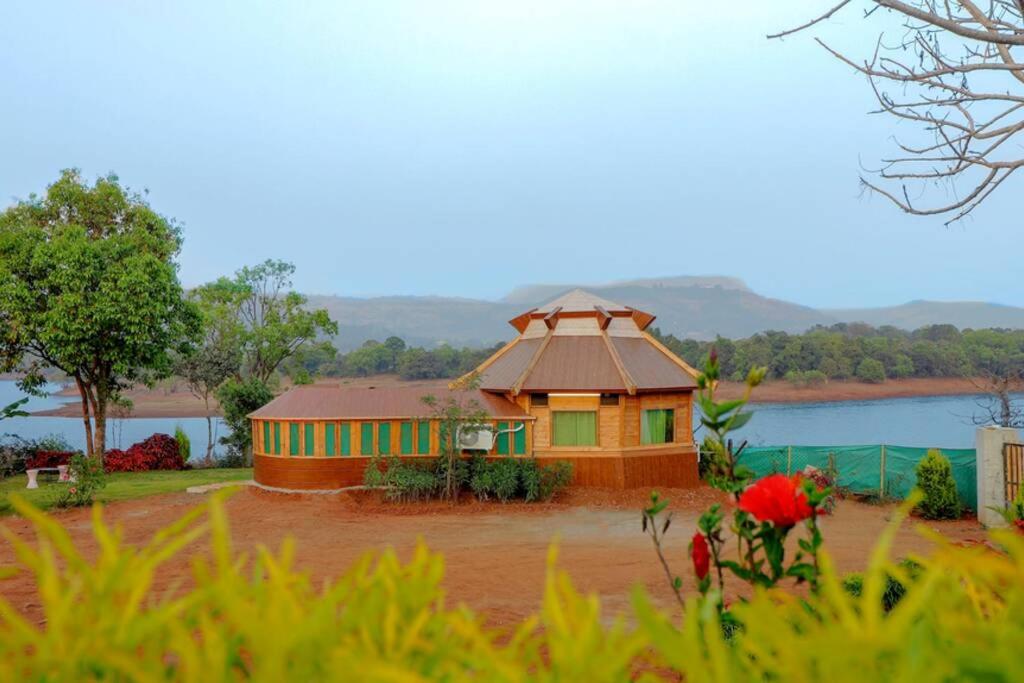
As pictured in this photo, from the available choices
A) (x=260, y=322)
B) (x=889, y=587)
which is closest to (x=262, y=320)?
(x=260, y=322)

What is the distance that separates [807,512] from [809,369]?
3497cm

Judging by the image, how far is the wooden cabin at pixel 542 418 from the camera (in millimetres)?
16047

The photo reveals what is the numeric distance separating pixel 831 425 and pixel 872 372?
7.09m

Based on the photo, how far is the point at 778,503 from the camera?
7.38 feet

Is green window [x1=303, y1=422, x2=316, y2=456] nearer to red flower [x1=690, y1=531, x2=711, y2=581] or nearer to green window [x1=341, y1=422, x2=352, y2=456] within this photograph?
green window [x1=341, y1=422, x2=352, y2=456]

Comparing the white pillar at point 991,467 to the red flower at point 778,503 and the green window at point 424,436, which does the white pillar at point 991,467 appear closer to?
the green window at point 424,436

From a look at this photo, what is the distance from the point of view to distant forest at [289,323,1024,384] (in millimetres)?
34250

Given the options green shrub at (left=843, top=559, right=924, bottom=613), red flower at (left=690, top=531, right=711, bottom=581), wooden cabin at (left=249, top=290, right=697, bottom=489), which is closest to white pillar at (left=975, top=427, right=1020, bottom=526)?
wooden cabin at (left=249, top=290, right=697, bottom=489)

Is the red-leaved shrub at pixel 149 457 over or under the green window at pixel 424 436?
under

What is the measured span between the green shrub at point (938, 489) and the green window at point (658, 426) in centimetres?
481

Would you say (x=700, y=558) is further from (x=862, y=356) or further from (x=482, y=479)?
(x=862, y=356)

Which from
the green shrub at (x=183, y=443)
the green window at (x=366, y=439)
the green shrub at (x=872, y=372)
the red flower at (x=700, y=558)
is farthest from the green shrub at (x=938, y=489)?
the green shrub at (x=872, y=372)

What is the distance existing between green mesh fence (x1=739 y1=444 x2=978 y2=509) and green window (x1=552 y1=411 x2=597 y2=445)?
3125 millimetres

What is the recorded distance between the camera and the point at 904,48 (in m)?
5.74
